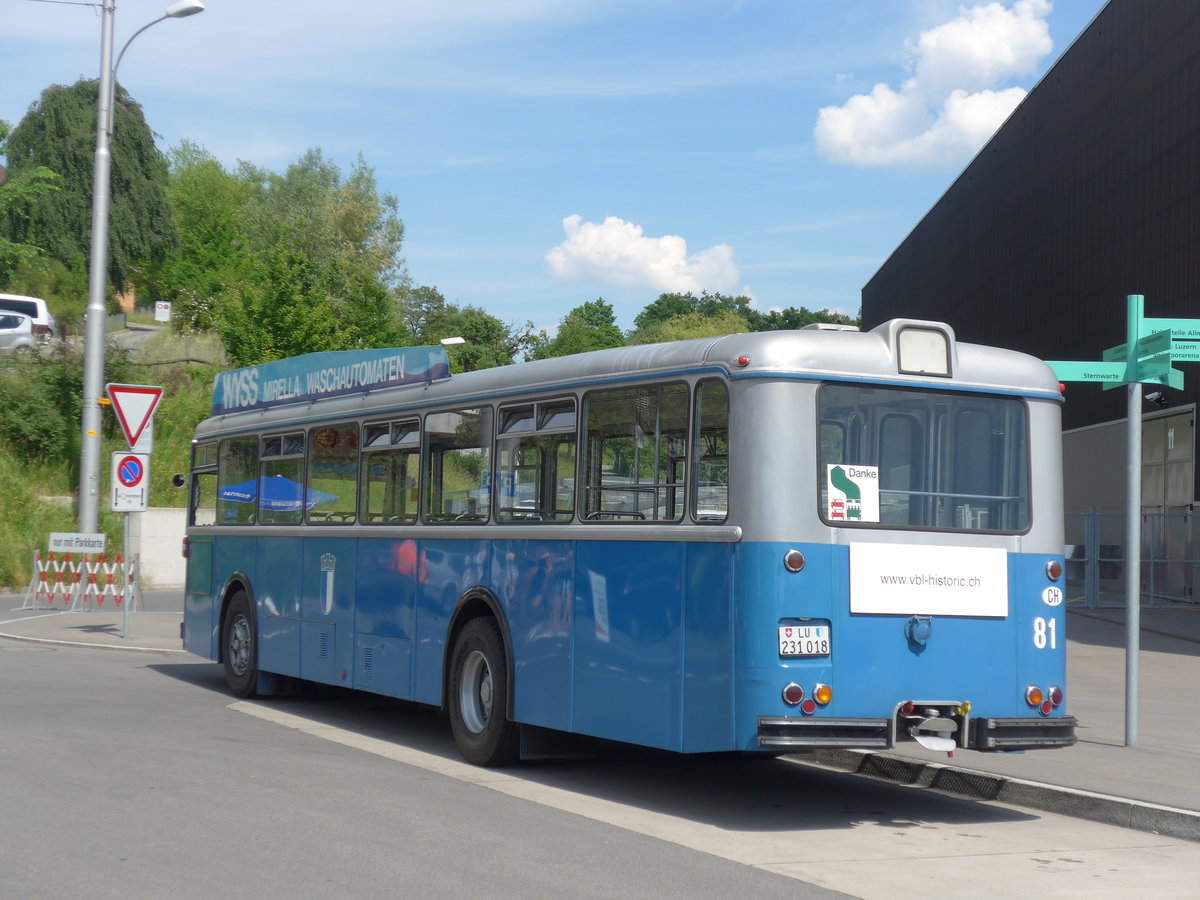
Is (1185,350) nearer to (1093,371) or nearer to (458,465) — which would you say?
(1093,371)

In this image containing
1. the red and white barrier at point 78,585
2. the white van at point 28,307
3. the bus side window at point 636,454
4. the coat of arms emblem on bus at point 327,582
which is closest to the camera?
the bus side window at point 636,454

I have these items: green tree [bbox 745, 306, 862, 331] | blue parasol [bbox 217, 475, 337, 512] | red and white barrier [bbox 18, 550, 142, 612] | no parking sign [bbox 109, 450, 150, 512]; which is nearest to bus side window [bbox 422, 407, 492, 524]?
blue parasol [bbox 217, 475, 337, 512]

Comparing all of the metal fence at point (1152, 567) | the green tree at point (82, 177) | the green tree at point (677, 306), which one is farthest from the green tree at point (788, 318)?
the metal fence at point (1152, 567)

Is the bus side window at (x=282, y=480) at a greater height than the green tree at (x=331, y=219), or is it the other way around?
the green tree at (x=331, y=219)

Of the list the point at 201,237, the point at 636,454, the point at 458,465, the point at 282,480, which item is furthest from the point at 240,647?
the point at 201,237

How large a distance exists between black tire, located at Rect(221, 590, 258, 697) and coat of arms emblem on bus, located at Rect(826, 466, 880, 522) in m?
7.85

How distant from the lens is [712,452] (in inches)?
340

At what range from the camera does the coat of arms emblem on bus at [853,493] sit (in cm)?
855

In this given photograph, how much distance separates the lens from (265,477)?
48.4 feet

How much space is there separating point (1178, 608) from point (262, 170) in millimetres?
63482

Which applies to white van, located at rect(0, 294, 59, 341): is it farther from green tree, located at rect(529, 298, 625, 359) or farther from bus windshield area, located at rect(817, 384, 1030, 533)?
bus windshield area, located at rect(817, 384, 1030, 533)

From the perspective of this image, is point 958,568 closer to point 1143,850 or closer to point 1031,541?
point 1031,541

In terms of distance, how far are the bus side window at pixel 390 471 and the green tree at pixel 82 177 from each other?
50171mm

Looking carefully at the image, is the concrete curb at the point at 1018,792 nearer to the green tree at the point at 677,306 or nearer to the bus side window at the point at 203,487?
the bus side window at the point at 203,487
